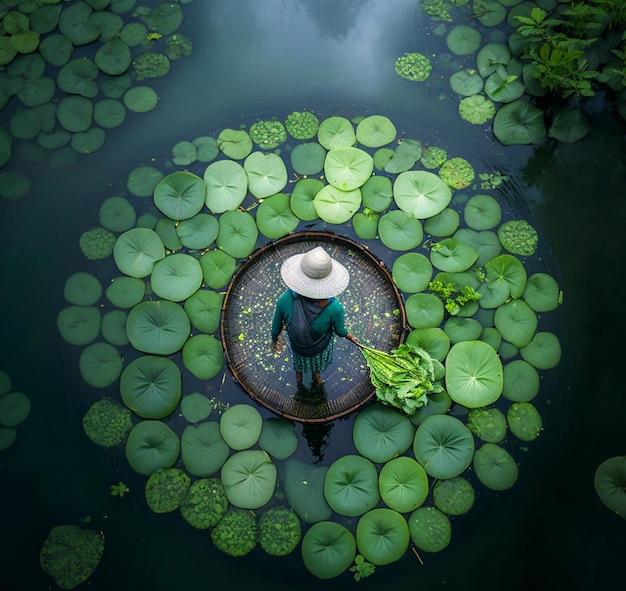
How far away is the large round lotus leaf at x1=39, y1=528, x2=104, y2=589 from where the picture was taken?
367cm

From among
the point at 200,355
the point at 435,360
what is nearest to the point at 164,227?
the point at 200,355

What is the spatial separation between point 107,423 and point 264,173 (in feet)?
7.93

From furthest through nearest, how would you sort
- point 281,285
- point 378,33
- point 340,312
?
point 378,33
point 281,285
point 340,312

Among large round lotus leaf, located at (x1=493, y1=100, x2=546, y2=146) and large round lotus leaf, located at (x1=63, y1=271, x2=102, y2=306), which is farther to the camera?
large round lotus leaf, located at (x1=493, y1=100, x2=546, y2=146)

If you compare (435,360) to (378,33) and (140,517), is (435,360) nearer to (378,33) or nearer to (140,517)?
(140,517)

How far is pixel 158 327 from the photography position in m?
4.25

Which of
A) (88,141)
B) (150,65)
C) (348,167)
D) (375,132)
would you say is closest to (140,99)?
(150,65)

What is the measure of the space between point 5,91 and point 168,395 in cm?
329

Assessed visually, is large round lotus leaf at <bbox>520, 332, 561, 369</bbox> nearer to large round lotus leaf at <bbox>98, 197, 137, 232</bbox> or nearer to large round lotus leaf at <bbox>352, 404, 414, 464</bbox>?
large round lotus leaf at <bbox>352, 404, 414, 464</bbox>

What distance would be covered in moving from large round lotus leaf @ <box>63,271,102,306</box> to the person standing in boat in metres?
1.65

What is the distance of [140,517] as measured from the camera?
3854 millimetres

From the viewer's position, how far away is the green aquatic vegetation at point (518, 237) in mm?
4664

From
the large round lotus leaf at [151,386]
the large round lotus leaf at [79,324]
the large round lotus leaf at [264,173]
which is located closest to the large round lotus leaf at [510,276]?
the large round lotus leaf at [264,173]

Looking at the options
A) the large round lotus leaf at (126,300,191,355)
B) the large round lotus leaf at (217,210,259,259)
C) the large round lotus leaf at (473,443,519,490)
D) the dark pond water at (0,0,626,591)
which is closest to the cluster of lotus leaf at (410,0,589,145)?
the dark pond water at (0,0,626,591)
